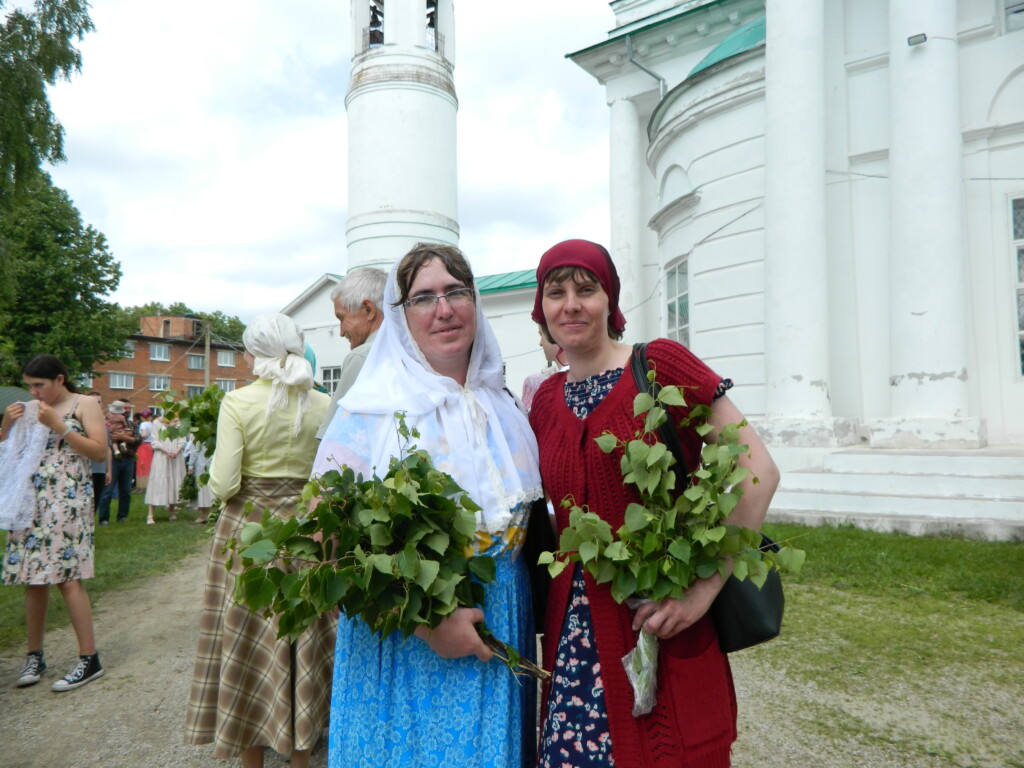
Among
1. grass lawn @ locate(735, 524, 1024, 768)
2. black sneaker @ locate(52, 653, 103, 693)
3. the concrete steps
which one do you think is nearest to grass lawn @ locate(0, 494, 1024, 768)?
grass lawn @ locate(735, 524, 1024, 768)

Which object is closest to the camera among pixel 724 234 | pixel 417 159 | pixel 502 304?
pixel 724 234

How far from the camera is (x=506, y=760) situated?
1724 millimetres

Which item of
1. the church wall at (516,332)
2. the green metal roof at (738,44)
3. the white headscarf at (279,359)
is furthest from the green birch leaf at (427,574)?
the church wall at (516,332)

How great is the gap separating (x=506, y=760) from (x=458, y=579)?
52cm

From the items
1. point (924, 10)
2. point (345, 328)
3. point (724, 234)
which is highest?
point (924, 10)

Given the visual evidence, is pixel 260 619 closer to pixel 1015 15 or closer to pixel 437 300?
pixel 437 300

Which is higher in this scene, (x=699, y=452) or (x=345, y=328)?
(x=345, y=328)

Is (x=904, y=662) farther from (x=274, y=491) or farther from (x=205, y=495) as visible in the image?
(x=205, y=495)

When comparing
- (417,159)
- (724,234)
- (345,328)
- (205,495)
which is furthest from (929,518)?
(417,159)

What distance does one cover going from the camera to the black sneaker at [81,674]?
4.30 meters

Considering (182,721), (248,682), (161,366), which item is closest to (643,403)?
(248,682)

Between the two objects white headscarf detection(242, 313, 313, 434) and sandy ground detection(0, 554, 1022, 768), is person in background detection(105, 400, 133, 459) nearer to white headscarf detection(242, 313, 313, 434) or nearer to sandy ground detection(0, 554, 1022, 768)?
sandy ground detection(0, 554, 1022, 768)

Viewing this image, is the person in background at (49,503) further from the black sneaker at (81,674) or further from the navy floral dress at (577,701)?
the navy floral dress at (577,701)

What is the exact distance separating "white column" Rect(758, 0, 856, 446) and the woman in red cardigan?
7321 mm
